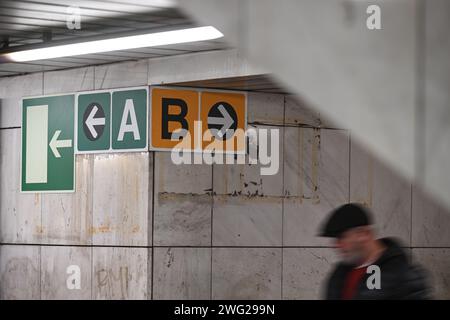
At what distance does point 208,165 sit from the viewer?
11953 mm

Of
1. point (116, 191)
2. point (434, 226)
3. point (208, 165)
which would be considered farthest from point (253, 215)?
point (434, 226)

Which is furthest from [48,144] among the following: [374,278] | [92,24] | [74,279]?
[374,278]

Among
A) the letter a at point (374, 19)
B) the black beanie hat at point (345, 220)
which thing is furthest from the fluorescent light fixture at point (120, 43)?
the black beanie hat at point (345, 220)

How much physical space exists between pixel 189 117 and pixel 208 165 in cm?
61

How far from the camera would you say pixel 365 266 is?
19.4ft

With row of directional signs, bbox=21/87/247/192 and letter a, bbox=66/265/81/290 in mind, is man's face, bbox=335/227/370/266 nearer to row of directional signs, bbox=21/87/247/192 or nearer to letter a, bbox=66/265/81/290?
row of directional signs, bbox=21/87/247/192

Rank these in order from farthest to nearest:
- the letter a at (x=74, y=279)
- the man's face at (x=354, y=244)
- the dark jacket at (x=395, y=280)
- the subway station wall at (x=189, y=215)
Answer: the letter a at (x=74, y=279) < the subway station wall at (x=189, y=215) < the man's face at (x=354, y=244) < the dark jacket at (x=395, y=280)

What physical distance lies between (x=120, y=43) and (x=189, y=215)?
7.64 feet

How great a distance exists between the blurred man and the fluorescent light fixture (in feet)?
11.5

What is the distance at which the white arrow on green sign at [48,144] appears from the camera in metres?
12.5

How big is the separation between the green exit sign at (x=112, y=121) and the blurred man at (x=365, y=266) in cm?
570

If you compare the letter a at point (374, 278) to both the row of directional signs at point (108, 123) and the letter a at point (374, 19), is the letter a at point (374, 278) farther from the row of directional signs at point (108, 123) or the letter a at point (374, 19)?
the row of directional signs at point (108, 123)

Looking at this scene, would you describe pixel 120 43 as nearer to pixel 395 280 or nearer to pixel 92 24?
pixel 92 24

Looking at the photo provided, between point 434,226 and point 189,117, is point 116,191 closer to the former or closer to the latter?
point 189,117
